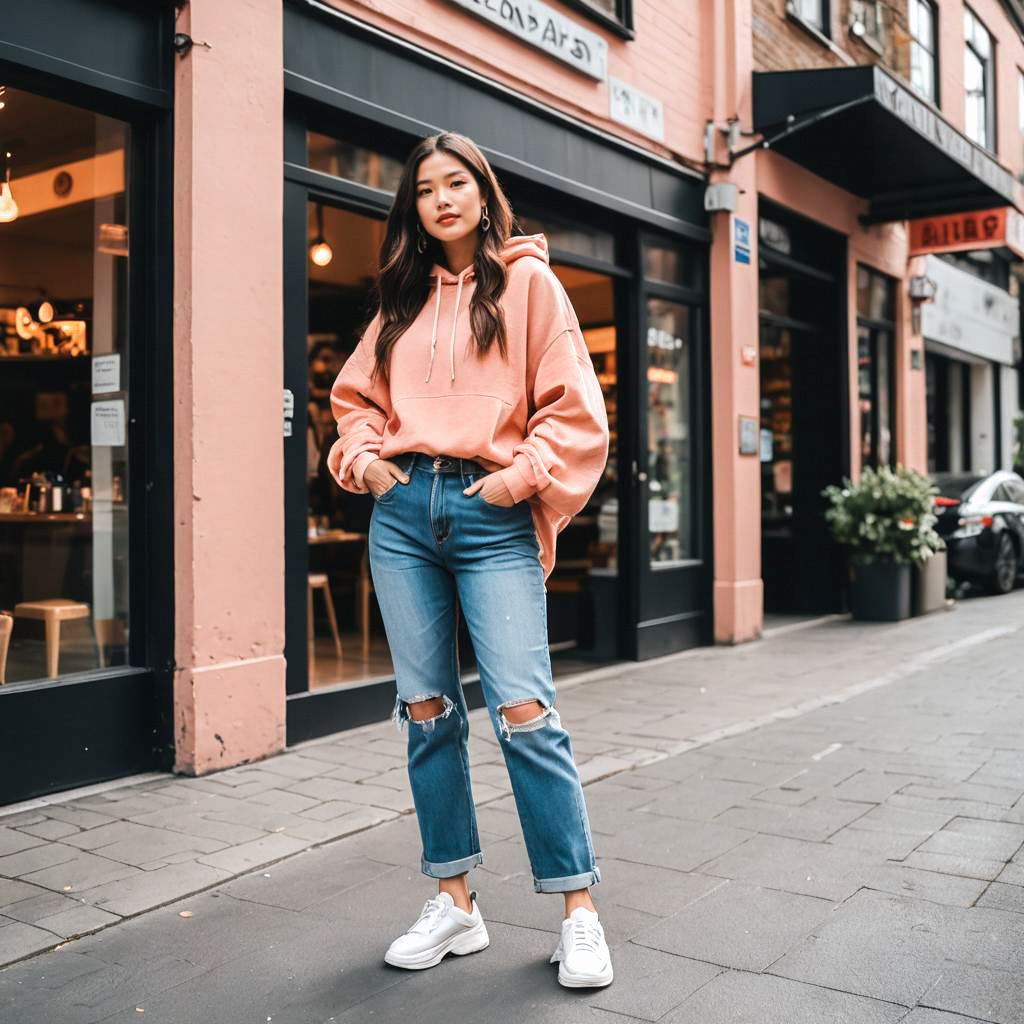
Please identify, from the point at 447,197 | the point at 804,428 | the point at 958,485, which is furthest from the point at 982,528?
the point at 447,197

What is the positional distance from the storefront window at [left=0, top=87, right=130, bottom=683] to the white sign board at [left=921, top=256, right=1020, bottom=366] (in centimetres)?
1067

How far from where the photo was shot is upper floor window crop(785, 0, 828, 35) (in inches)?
412

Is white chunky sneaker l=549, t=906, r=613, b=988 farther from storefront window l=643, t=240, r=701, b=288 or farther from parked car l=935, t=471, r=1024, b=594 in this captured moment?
parked car l=935, t=471, r=1024, b=594

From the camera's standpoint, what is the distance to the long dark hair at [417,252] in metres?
2.85

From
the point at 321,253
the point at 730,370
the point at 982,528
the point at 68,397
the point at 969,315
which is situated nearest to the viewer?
the point at 68,397

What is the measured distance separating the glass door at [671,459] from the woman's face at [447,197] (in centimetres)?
543

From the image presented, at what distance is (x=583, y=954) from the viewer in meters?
2.73

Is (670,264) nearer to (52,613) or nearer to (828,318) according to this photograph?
(828,318)

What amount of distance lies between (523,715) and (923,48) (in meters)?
13.6

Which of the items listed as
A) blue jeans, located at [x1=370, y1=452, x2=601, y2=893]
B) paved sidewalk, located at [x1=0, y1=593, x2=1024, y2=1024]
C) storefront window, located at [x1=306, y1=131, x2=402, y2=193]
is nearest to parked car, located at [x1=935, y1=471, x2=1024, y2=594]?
paved sidewalk, located at [x1=0, y1=593, x2=1024, y2=1024]

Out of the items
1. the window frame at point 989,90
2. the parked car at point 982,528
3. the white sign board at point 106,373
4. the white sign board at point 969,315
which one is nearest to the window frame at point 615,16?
the white sign board at point 106,373

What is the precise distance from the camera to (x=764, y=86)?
9.20 meters

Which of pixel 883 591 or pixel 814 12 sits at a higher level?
pixel 814 12

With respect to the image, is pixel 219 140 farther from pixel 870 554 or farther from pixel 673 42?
pixel 870 554
